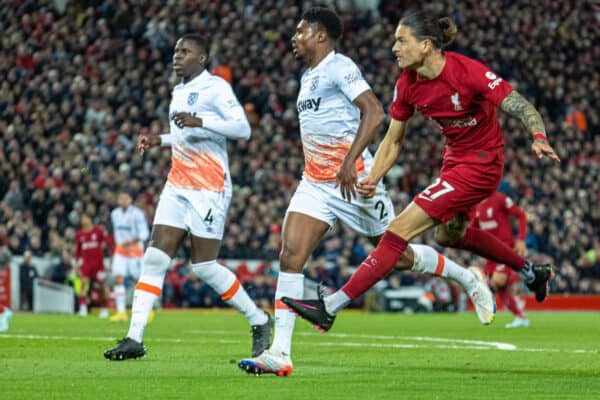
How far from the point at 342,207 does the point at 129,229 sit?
531 inches

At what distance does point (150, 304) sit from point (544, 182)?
71.7ft

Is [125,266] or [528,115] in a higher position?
[528,115]

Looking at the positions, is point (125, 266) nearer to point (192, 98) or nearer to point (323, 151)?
point (192, 98)

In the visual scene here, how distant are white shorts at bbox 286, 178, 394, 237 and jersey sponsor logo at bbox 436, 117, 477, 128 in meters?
0.78

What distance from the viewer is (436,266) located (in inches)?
395

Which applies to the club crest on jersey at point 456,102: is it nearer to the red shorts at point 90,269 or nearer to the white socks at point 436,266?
the white socks at point 436,266

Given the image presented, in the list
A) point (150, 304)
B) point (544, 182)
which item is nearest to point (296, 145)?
point (544, 182)

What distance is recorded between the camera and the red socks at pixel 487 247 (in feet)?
33.0

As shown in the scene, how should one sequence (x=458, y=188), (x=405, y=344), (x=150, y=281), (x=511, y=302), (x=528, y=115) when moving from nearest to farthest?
1. (x=528, y=115)
2. (x=458, y=188)
3. (x=150, y=281)
4. (x=405, y=344)
5. (x=511, y=302)

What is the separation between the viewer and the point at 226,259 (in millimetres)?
26703

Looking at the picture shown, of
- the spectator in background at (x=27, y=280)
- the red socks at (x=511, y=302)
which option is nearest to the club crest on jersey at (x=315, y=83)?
the red socks at (x=511, y=302)

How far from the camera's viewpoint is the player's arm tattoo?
827 centimetres

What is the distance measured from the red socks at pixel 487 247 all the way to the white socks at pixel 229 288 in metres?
1.82

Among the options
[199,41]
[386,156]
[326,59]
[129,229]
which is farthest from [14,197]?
[386,156]
